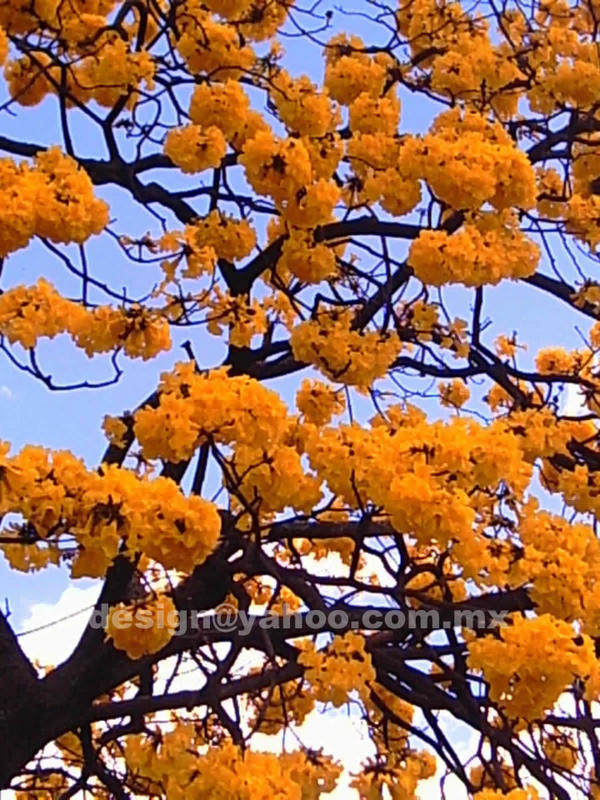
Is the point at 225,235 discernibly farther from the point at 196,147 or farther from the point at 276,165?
the point at 276,165

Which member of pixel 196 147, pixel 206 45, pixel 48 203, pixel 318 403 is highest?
pixel 206 45

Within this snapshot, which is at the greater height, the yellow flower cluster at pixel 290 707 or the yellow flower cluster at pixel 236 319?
the yellow flower cluster at pixel 236 319

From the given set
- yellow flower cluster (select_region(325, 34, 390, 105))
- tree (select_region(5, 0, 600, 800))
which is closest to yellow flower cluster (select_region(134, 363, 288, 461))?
tree (select_region(5, 0, 600, 800))

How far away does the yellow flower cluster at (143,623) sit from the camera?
9.07 ft

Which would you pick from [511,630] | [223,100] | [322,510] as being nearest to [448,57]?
[223,100]

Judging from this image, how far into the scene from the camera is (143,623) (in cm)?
276

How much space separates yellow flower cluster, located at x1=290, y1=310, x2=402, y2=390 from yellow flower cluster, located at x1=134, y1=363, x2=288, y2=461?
926mm

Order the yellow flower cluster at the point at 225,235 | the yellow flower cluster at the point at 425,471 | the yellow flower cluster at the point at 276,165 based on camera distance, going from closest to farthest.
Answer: the yellow flower cluster at the point at 425,471, the yellow flower cluster at the point at 276,165, the yellow flower cluster at the point at 225,235

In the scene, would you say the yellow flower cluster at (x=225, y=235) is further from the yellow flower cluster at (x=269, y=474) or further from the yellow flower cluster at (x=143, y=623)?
the yellow flower cluster at (x=143, y=623)

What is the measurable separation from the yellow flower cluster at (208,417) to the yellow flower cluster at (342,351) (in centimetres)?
93

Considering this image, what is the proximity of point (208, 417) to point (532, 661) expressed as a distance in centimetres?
87

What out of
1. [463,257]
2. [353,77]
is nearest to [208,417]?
[463,257]

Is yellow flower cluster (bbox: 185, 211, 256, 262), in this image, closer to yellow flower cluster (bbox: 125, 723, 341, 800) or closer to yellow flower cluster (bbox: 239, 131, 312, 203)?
yellow flower cluster (bbox: 239, 131, 312, 203)

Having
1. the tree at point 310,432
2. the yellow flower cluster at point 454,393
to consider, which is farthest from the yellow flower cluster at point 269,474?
the yellow flower cluster at point 454,393
